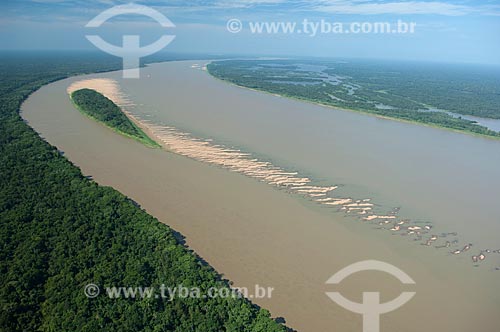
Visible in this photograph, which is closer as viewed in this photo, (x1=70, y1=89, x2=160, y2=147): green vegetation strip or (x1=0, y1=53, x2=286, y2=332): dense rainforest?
(x1=0, y1=53, x2=286, y2=332): dense rainforest

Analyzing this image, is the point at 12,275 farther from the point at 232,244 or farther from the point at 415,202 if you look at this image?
the point at 415,202

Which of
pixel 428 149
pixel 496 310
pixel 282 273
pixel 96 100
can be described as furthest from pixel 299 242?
pixel 96 100

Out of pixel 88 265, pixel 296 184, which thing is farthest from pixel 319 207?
pixel 88 265

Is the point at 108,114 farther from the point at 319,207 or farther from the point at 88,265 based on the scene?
the point at 88,265

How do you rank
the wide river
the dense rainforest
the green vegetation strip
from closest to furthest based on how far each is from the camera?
1. the dense rainforest
2. the wide river
3. the green vegetation strip

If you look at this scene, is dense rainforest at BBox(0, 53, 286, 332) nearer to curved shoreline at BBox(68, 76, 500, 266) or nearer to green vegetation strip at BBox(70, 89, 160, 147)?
curved shoreline at BBox(68, 76, 500, 266)

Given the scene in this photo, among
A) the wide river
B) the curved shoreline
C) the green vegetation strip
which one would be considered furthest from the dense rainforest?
the green vegetation strip

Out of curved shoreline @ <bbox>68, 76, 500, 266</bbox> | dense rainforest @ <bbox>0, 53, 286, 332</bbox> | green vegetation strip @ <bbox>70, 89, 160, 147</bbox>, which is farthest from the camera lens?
green vegetation strip @ <bbox>70, 89, 160, 147</bbox>

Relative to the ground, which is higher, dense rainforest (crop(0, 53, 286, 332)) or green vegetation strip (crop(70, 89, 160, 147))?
green vegetation strip (crop(70, 89, 160, 147))
